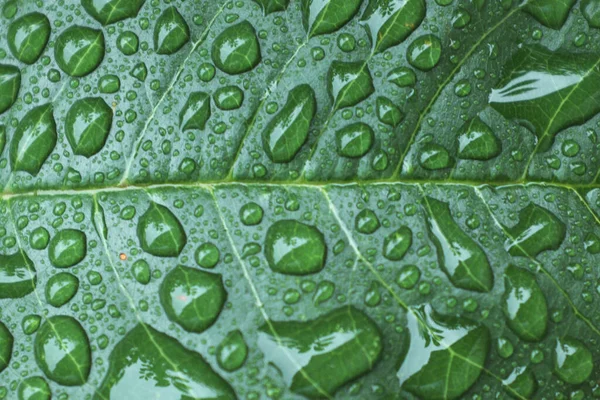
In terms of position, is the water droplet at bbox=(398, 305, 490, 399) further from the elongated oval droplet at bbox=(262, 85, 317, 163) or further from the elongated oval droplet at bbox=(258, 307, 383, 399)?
the elongated oval droplet at bbox=(262, 85, 317, 163)

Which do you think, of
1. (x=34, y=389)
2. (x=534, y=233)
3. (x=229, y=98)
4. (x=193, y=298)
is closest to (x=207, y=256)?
(x=193, y=298)

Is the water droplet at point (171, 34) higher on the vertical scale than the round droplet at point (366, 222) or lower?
higher

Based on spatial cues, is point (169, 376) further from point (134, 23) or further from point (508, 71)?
point (508, 71)

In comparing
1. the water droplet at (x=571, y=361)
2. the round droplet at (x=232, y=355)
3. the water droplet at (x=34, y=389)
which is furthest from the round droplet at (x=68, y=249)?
the water droplet at (x=571, y=361)

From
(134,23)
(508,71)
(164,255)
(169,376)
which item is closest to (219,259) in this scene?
(164,255)

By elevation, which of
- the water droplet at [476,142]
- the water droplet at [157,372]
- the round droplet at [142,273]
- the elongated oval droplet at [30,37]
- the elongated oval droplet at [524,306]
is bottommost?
the water droplet at [157,372]

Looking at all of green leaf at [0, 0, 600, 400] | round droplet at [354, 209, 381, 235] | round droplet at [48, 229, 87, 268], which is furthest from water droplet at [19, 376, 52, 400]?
round droplet at [354, 209, 381, 235]

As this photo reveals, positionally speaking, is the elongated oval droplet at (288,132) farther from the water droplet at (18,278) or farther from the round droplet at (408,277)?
the water droplet at (18,278)
